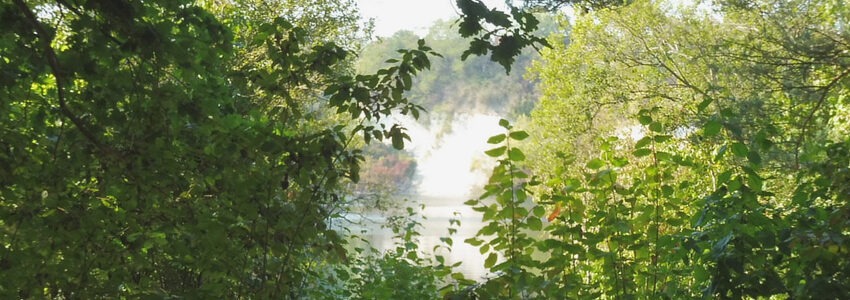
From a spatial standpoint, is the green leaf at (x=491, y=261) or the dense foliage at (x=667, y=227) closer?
the dense foliage at (x=667, y=227)

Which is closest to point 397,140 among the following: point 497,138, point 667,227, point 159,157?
point 497,138

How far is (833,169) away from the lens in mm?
2053

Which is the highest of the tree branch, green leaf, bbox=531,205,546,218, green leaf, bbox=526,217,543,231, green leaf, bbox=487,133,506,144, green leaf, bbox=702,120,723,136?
the tree branch

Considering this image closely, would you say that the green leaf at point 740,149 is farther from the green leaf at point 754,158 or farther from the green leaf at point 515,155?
the green leaf at point 515,155

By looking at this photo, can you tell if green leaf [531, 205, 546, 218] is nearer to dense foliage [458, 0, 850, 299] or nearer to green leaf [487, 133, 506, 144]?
dense foliage [458, 0, 850, 299]

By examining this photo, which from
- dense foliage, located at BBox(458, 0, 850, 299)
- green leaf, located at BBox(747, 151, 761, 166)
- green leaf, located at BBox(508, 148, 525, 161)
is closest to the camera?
dense foliage, located at BBox(458, 0, 850, 299)

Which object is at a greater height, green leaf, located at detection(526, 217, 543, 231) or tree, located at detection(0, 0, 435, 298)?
tree, located at detection(0, 0, 435, 298)

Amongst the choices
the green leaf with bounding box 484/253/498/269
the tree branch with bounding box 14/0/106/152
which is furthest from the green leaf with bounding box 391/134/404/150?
the tree branch with bounding box 14/0/106/152

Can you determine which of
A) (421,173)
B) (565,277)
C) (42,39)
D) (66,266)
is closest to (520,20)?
(565,277)

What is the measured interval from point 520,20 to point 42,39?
121 cm

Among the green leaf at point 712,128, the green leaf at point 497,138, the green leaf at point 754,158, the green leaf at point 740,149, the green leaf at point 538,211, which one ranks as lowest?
the green leaf at point 538,211

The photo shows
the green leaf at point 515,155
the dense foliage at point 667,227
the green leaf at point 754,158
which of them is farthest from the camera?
the green leaf at point 515,155

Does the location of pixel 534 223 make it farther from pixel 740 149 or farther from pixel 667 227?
pixel 667 227

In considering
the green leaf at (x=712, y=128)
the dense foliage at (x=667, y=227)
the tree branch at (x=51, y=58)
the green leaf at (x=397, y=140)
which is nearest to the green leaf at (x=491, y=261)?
the dense foliage at (x=667, y=227)
